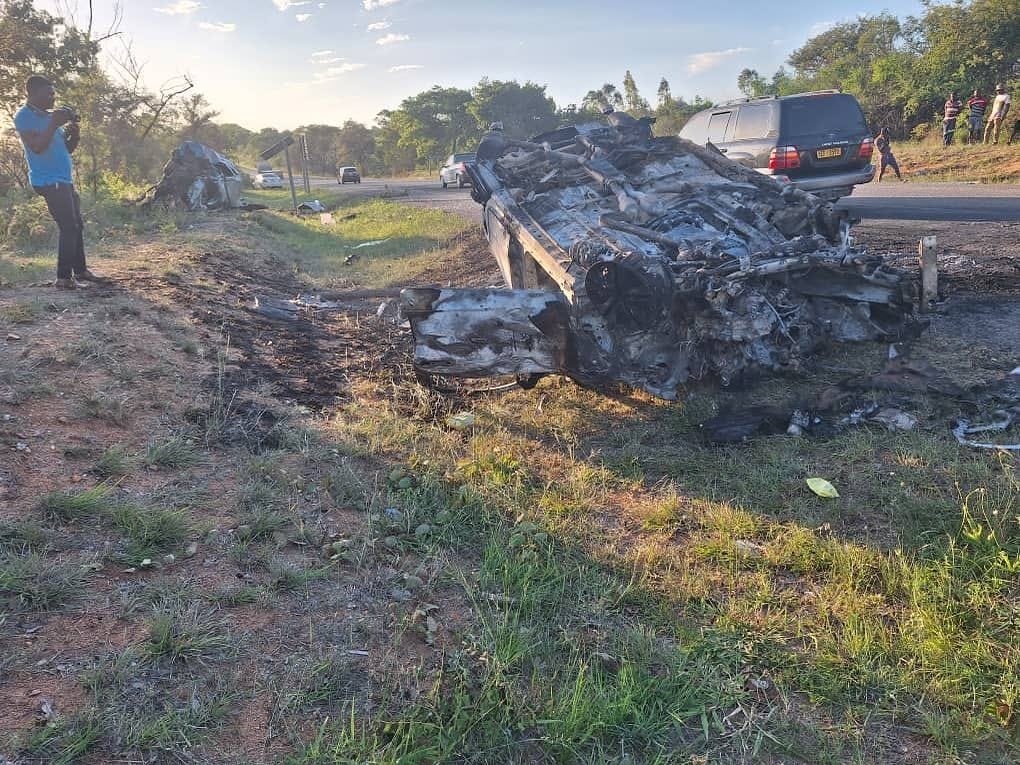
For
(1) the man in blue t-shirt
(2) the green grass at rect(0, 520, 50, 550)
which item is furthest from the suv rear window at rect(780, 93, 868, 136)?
(2) the green grass at rect(0, 520, 50, 550)

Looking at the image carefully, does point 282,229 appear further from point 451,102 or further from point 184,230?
point 451,102

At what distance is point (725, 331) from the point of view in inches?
165

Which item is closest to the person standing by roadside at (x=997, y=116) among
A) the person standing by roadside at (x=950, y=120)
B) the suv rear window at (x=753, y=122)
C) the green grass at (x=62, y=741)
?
the person standing by roadside at (x=950, y=120)

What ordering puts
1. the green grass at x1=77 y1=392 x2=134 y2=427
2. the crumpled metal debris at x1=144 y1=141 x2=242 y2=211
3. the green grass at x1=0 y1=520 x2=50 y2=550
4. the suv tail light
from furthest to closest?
the crumpled metal debris at x1=144 y1=141 x2=242 y2=211 → the suv tail light → the green grass at x1=77 y1=392 x2=134 y2=427 → the green grass at x1=0 y1=520 x2=50 y2=550

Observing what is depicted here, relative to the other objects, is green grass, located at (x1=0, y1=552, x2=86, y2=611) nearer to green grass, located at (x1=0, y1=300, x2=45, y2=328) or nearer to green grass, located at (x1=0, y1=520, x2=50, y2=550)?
green grass, located at (x1=0, y1=520, x2=50, y2=550)

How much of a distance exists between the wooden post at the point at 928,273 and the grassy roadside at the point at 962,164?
1022 centimetres

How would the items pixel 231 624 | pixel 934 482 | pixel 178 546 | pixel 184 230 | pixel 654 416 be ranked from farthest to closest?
pixel 184 230 → pixel 654 416 → pixel 934 482 → pixel 178 546 → pixel 231 624

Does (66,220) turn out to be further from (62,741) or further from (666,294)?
A: (62,741)

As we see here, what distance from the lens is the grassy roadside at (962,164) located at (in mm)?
13922

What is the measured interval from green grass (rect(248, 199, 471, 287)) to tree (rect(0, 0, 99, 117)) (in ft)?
20.8

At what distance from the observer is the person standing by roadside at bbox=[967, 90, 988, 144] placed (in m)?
18.0

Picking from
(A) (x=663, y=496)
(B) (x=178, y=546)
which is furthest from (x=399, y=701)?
(A) (x=663, y=496)

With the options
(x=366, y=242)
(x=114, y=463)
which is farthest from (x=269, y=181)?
(x=114, y=463)

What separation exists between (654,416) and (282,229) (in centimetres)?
1394
